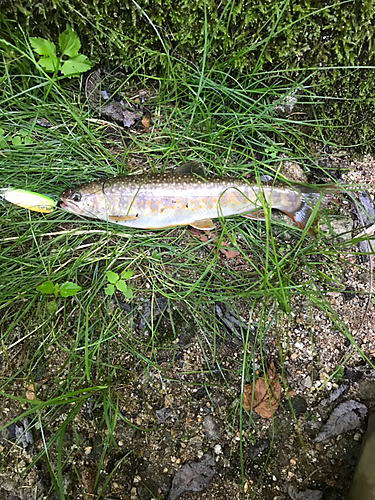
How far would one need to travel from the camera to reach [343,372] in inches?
105

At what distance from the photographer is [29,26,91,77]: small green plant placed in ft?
8.02

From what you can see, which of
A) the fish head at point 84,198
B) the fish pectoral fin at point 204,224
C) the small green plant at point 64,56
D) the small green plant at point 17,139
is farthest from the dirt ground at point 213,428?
the small green plant at point 64,56

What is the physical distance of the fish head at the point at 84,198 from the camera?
2572mm

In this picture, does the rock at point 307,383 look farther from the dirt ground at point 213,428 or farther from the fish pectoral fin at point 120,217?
the fish pectoral fin at point 120,217

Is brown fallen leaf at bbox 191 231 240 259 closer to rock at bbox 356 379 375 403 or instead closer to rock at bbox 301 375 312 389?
rock at bbox 301 375 312 389

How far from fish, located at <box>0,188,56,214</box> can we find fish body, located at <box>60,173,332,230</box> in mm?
124

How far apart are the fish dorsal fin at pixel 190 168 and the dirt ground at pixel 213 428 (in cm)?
115

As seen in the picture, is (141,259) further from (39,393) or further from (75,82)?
(75,82)

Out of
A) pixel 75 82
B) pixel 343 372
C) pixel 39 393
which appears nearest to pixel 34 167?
pixel 75 82

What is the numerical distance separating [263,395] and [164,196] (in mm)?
1805

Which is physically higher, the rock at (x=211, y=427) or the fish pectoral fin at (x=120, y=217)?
the fish pectoral fin at (x=120, y=217)

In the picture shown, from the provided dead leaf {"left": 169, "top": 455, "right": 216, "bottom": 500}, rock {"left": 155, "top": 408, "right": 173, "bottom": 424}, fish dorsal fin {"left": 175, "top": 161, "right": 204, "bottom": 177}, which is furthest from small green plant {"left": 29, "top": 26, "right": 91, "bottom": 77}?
dead leaf {"left": 169, "top": 455, "right": 216, "bottom": 500}

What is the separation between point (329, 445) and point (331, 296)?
1.19 m

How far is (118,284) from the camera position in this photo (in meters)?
2.59
